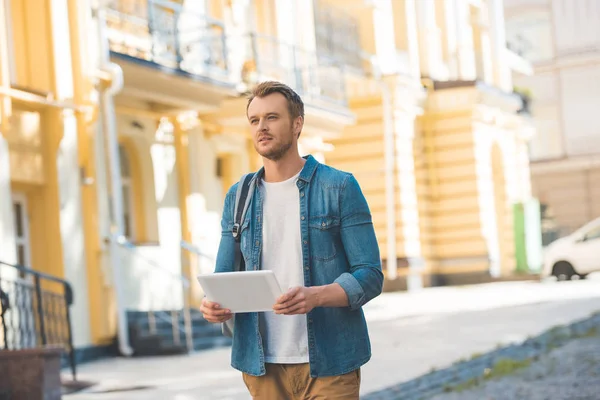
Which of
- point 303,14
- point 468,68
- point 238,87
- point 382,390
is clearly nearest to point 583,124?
point 468,68

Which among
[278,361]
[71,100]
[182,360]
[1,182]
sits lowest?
[182,360]

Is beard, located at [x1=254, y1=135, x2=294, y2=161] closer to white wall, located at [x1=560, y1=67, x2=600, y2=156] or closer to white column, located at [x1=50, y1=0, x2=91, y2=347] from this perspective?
white column, located at [x1=50, y1=0, x2=91, y2=347]

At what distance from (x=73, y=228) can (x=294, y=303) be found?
13.4 metres

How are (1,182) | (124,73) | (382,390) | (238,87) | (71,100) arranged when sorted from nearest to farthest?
1. (382,390)
2. (1,182)
3. (71,100)
4. (124,73)
5. (238,87)

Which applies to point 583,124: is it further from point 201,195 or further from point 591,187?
point 201,195

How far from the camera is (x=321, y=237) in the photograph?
421 centimetres

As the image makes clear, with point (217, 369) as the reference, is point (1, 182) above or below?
above

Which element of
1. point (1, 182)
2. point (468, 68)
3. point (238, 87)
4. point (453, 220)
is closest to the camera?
point (1, 182)

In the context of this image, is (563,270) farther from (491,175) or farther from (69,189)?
(69,189)

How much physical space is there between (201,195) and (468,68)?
17725mm

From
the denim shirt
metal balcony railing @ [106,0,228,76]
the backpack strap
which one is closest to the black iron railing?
metal balcony railing @ [106,0,228,76]

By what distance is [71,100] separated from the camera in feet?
55.8

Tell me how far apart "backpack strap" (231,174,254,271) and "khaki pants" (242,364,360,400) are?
1.32 feet

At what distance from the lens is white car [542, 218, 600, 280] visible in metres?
30.8
